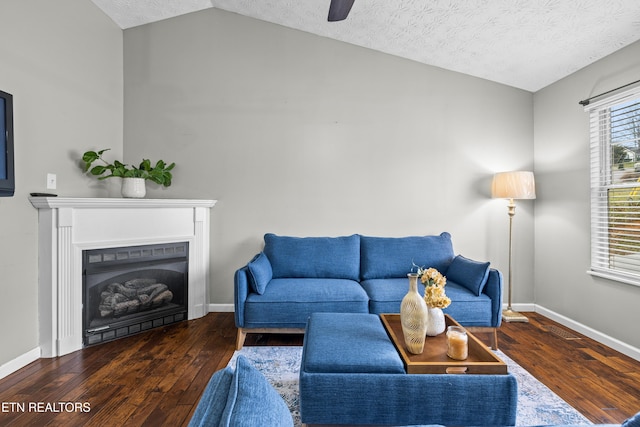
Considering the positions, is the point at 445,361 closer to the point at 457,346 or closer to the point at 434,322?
the point at 457,346

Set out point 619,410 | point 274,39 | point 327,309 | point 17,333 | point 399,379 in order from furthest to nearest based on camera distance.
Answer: point 274,39
point 327,309
point 17,333
point 619,410
point 399,379

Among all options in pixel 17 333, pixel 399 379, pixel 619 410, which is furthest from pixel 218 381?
pixel 17 333

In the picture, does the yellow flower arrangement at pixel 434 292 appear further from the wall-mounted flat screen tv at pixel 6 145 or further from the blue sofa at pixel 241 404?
the wall-mounted flat screen tv at pixel 6 145

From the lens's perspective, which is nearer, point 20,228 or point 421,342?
point 421,342

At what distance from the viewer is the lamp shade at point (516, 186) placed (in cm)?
318

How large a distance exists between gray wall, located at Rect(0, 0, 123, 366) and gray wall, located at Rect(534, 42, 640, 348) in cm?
453

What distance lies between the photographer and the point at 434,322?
76.1 inches

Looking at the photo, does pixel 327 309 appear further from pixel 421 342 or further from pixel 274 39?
pixel 274 39

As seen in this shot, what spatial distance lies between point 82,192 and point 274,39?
2444 millimetres

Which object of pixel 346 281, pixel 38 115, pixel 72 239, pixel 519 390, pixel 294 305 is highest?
pixel 38 115

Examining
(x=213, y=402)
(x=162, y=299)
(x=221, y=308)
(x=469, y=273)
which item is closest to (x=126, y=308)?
(x=162, y=299)

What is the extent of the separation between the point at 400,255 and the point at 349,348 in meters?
1.65

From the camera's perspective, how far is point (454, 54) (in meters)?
3.30

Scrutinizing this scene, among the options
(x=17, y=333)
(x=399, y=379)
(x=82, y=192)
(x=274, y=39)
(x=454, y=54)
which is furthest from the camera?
(x=274, y=39)
